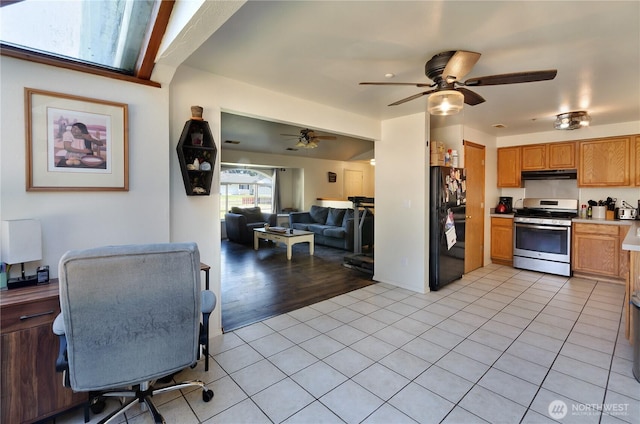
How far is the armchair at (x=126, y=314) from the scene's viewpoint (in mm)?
1311

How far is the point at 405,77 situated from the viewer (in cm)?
273

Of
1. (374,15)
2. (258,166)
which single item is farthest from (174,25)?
(258,166)

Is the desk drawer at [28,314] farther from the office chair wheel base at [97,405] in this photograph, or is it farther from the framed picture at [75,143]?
the framed picture at [75,143]

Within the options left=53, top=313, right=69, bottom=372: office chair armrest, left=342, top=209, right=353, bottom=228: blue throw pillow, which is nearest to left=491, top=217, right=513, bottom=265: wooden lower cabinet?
left=342, top=209, right=353, bottom=228: blue throw pillow

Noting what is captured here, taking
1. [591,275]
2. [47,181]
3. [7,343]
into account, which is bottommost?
[591,275]

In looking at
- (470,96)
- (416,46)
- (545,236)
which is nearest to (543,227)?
(545,236)

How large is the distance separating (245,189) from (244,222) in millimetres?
1941

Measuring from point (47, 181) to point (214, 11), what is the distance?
1502 mm

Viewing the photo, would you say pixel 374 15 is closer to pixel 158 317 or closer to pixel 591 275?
pixel 158 317

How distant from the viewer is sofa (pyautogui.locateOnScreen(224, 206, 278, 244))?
726 cm

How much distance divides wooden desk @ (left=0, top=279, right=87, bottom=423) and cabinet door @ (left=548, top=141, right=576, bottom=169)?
646cm

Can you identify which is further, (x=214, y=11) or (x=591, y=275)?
(x=591, y=275)

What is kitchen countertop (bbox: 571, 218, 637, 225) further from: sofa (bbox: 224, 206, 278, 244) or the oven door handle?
sofa (bbox: 224, 206, 278, 244)

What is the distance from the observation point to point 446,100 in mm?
2350
